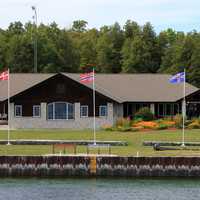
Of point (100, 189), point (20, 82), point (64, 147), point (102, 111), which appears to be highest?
point (20, 82)

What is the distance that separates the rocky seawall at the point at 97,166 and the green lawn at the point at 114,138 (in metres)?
2.07

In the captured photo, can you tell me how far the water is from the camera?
38125 mm

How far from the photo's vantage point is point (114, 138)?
58000mm

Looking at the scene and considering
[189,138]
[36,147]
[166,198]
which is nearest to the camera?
[166,198]

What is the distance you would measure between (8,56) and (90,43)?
84.7ft

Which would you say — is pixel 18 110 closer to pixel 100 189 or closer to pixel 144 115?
pixel 144 115

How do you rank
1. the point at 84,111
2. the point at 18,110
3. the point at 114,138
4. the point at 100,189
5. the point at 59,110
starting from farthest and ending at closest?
the point at 18,110 < the point at 59,110 < the point at 84,111 < the point at 114,138 < the point at 100,189

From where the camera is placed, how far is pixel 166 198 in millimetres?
37969

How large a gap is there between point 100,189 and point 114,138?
1794cm

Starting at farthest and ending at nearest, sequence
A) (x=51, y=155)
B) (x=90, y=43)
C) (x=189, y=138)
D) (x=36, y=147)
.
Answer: (x=90, y=43), (x=189, y=138), (x=36, y=147), (x=51, y=155)

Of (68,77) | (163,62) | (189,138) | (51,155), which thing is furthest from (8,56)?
(51,155)

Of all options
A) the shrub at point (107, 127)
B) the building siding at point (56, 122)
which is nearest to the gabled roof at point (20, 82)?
the building siding at point (56, 122)

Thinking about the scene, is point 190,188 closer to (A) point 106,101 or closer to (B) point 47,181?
(B) point 47,181

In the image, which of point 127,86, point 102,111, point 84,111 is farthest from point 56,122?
point 127,86
